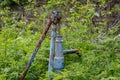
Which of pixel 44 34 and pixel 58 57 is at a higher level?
pixel 44 34

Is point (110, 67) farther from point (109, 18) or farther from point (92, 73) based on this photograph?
point (109, 18)

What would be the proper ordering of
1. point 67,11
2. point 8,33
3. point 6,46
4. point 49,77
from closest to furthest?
point 49,77, point 6,46, point 8,33, point 67,11

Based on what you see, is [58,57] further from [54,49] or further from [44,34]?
[44,34]

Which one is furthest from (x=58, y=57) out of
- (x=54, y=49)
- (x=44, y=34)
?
(x=44, y=34)

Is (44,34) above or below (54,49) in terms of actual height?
above

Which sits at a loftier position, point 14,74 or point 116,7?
point 116,7

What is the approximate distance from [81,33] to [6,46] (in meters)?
1.08

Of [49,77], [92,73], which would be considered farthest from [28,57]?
[92,73]

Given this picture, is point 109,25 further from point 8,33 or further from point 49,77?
point 49,77

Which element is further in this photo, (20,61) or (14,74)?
(20,61)

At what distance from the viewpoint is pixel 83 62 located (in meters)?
3.31

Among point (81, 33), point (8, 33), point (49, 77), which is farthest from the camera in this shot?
point (8, 33)

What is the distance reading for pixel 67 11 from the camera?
638 centimetres

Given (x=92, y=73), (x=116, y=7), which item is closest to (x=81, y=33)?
(x=92, y=73)
